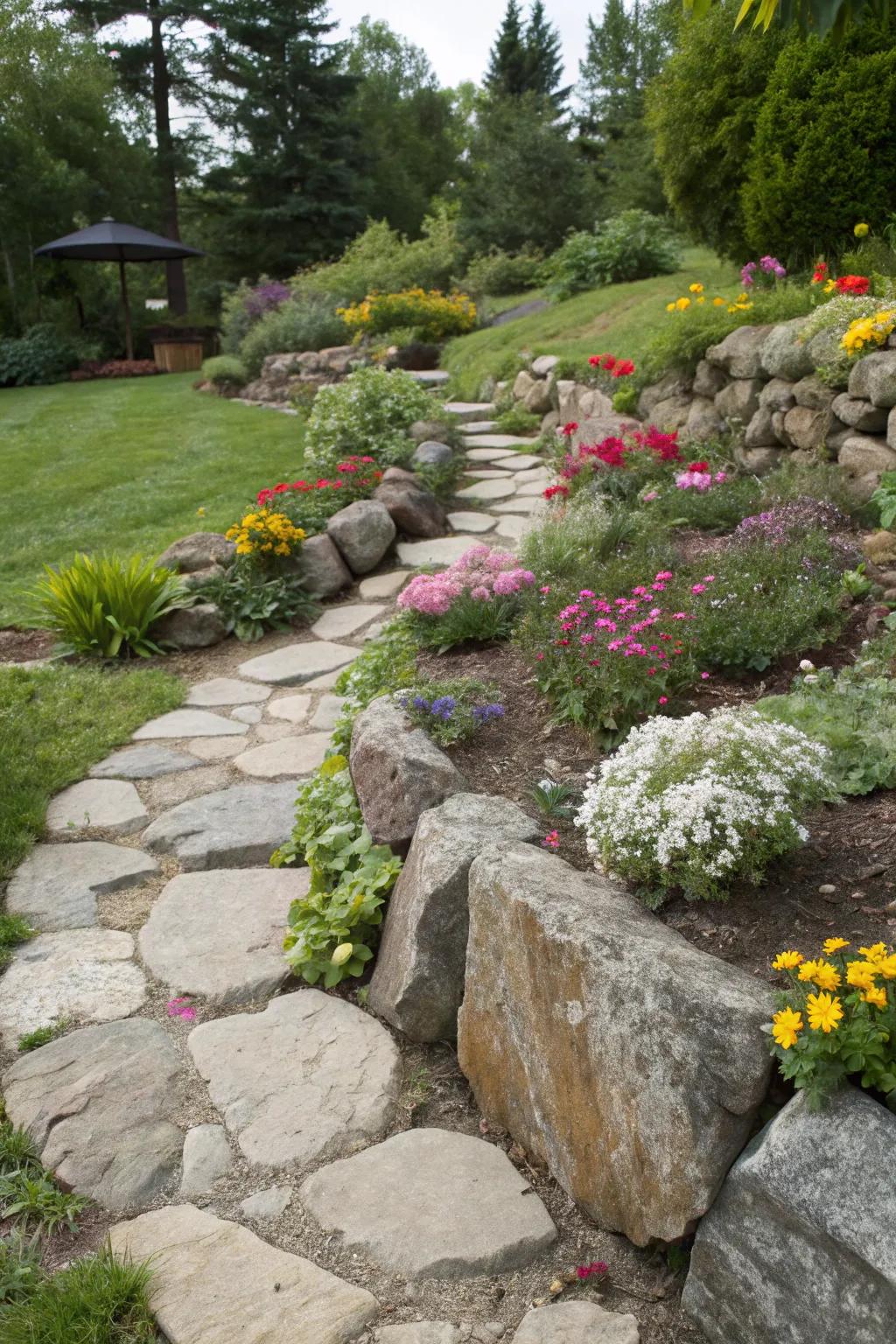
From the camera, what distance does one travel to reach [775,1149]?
1.68 metres

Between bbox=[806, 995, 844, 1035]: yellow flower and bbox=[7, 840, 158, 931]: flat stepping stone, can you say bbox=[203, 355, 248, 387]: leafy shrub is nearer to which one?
bbox=[7, 840, 158, 931]: flat stepping stone

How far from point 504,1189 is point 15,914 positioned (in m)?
1.82

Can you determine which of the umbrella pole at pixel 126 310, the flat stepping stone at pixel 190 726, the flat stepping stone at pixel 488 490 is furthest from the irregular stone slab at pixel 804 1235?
the umbrella pole at pixel 126 310

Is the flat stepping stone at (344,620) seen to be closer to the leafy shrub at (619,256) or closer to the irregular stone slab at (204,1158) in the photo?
the irregular stone slab at (204,1158)

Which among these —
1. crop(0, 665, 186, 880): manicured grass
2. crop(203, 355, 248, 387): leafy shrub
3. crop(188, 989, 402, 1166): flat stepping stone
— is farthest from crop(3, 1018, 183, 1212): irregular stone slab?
crop(203, 355, 248, 387): leafy shrub

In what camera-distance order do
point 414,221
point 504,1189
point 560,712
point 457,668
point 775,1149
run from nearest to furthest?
point 775,1149, point 504,1189, point 560,712, point 457,668, point 414,221

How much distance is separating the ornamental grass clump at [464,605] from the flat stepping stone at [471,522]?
220 cm

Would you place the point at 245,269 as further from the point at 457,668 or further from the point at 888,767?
the point at 888,767

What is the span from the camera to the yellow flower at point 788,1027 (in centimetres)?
170

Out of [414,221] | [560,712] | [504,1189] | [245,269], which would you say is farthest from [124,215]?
[504,1189]

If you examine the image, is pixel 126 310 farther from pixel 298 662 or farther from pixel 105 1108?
Answer: pixel 105 1108

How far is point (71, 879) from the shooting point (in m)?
3.28

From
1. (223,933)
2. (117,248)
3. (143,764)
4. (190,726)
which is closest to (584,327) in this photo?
(190,726)

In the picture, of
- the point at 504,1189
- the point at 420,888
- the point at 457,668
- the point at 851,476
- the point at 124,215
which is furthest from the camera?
the point at 124,215
